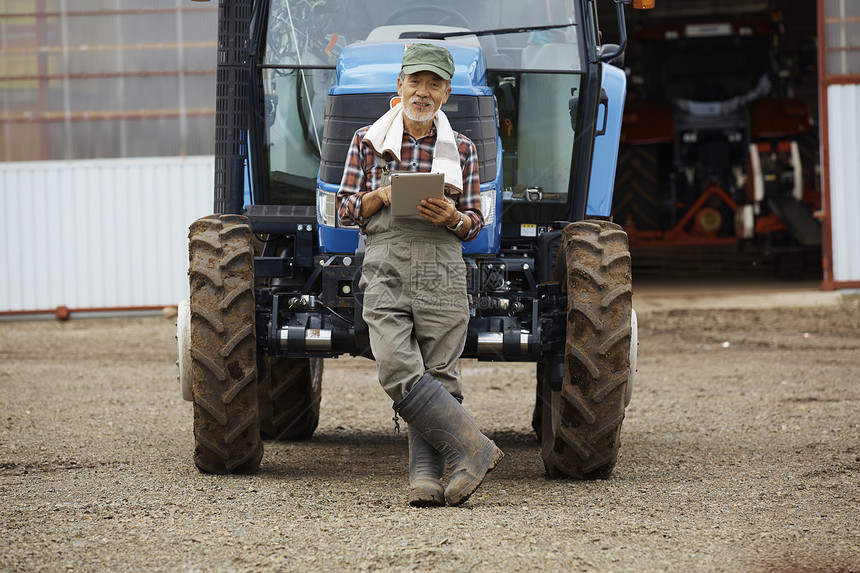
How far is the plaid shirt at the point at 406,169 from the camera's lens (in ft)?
16.5

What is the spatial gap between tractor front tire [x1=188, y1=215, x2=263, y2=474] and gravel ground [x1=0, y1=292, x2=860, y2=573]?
0.88 ft

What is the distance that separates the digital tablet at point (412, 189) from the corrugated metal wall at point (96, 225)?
11.0 meters

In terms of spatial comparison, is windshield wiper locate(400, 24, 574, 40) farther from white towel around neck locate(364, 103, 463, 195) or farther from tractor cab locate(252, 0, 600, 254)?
white towel around neck locate(364, 103, 463, 195)

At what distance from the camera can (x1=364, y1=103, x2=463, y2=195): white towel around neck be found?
496 cm

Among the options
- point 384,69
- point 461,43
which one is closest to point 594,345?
point 384,69

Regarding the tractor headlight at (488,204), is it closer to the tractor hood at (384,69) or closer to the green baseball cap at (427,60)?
the tractor hood at (384,69)

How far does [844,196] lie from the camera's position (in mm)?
15172

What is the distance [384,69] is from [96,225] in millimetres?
10770

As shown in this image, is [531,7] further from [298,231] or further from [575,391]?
[575,391]

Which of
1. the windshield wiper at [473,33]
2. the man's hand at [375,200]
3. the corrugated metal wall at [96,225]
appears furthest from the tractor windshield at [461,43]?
the corrugated metal wall at [96,225]

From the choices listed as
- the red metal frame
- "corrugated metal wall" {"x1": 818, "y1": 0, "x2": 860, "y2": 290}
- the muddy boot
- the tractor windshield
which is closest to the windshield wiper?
the tractor windshield

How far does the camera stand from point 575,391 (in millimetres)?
5324

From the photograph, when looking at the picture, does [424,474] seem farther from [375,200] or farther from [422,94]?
[422,94]

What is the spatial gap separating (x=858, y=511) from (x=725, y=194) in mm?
13158
